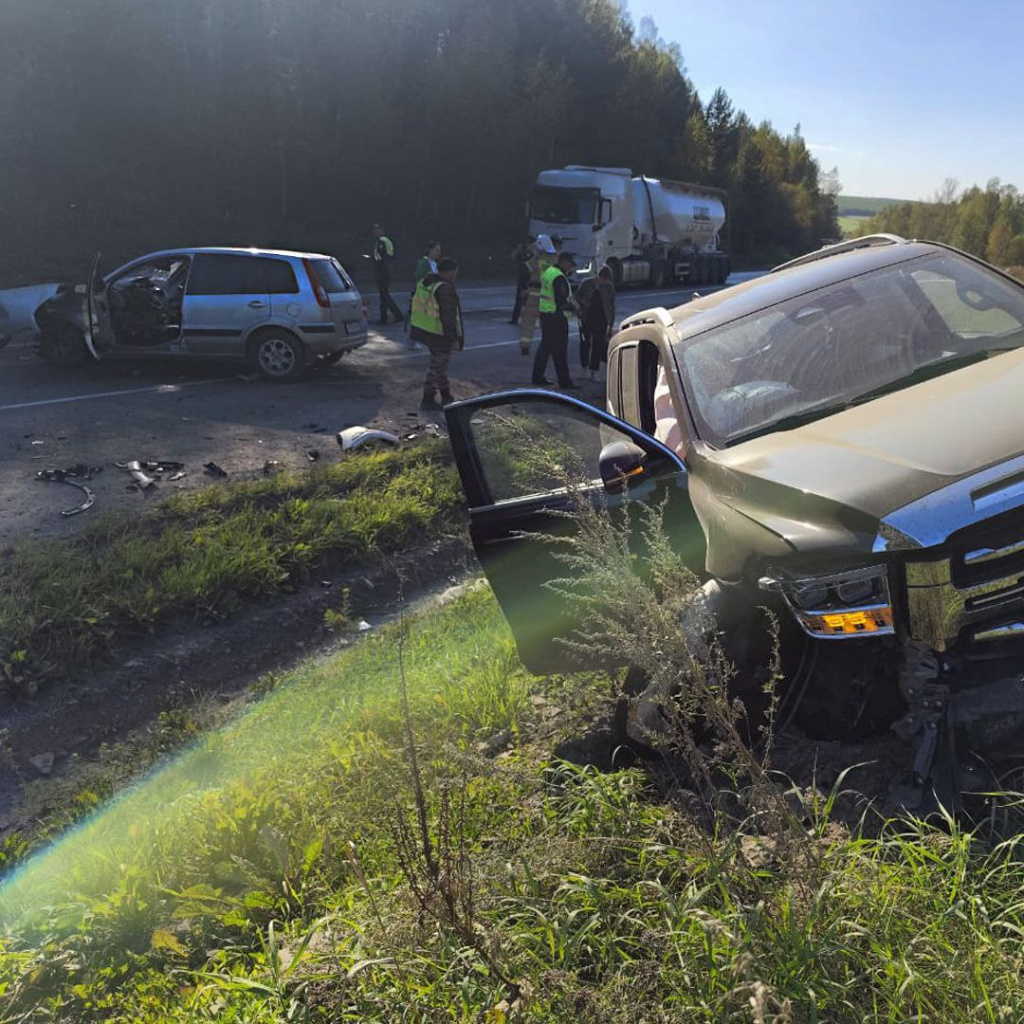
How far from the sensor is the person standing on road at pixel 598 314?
11633 mm

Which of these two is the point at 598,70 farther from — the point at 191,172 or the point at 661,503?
the point at 661,503

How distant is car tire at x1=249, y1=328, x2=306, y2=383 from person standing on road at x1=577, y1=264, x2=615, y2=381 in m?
3.78

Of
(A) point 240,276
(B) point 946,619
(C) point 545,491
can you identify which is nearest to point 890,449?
(B) point 946,619

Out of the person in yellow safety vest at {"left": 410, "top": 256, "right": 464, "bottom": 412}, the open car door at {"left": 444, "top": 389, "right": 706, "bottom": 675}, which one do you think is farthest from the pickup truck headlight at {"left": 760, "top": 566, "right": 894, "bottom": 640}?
the person in yellow safety vest at {"left": 410, "top": 256, "right": 464, "bottom": 412}

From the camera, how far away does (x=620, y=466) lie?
10.2ft

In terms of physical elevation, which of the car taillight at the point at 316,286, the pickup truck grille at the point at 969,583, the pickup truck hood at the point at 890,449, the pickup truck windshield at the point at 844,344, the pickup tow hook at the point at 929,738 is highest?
the car taillight at the point at 316,286

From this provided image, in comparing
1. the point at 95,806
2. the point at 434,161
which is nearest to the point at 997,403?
the point at 95,806

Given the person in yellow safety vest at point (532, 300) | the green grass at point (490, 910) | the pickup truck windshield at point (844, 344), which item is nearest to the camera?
the green grass at point (490, 910)

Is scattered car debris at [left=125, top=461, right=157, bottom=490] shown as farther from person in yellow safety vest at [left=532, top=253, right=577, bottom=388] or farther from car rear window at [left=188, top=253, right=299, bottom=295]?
person in yellow safety vest at [left=532, top=253, right=577, bottom=388]

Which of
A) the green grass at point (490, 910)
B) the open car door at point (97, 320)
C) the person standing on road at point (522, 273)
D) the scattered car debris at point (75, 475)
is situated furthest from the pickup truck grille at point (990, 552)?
the person standing on road at point (522, 273)

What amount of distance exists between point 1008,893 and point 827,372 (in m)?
2.02

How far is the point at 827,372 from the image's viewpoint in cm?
350

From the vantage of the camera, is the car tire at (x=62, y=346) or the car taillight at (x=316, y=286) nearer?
the car taillight at (x=316, y=286)

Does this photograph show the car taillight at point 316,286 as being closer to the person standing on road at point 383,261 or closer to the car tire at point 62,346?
the car tire at point 62,346
